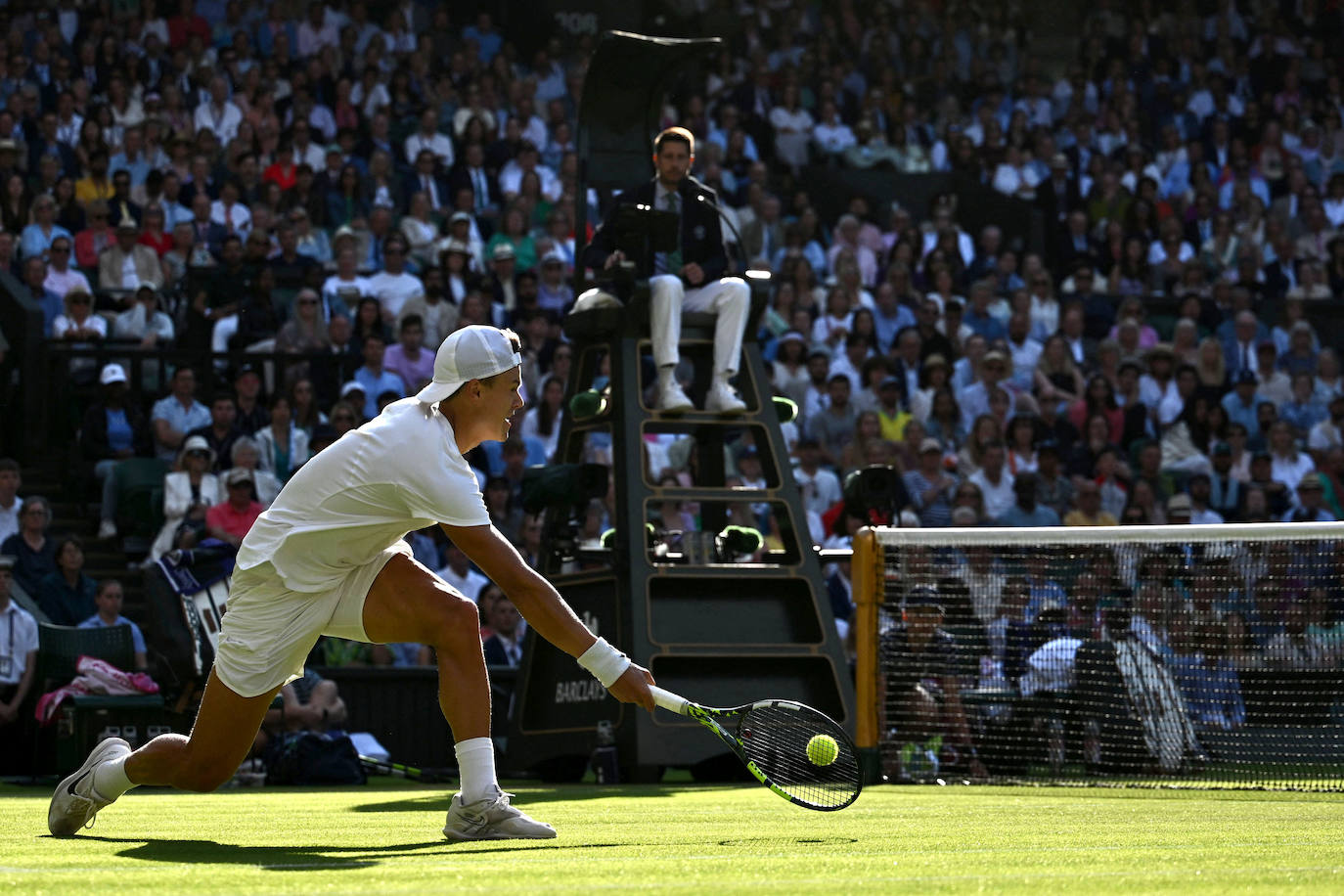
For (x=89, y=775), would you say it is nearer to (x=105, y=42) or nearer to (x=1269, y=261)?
(x=105, y=42)

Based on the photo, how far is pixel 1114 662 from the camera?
12930mm

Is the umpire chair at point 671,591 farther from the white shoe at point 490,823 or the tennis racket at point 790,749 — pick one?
the white shoe at point 490,823

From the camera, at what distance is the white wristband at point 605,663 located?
21.4 ft

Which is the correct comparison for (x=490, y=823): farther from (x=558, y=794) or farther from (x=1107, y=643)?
(x=1107, y=643)

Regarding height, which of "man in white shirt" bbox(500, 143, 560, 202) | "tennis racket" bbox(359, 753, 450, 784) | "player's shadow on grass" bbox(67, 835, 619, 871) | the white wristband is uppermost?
"man in white shirt" bbox(500, 143, 560, 202)

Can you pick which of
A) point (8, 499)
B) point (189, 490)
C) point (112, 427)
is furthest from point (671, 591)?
Result: point (112, 427)

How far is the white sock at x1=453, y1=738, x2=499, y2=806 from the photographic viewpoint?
21.6 feet

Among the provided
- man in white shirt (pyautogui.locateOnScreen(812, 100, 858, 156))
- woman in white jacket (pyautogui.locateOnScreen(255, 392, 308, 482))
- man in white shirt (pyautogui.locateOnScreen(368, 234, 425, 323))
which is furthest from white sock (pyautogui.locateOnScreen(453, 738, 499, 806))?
man in white shirt (pyautogui.locateOnScreen(812, 100, 858, 156))

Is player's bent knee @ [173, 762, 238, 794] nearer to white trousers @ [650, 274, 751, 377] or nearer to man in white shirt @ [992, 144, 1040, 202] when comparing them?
white trousers @ [650, 274, 751, 377]

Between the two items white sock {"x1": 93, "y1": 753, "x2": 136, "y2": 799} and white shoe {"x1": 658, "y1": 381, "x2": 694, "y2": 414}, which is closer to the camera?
white sock {"x1": 93, "y1": 753, "x2": 136, "y2": 799}

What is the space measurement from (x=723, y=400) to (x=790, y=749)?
→ 555 centimetres

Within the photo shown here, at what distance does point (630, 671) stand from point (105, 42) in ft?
55.2

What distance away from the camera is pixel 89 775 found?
23.0 ft

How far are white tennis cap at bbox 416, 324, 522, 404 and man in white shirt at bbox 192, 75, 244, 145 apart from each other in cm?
1504
